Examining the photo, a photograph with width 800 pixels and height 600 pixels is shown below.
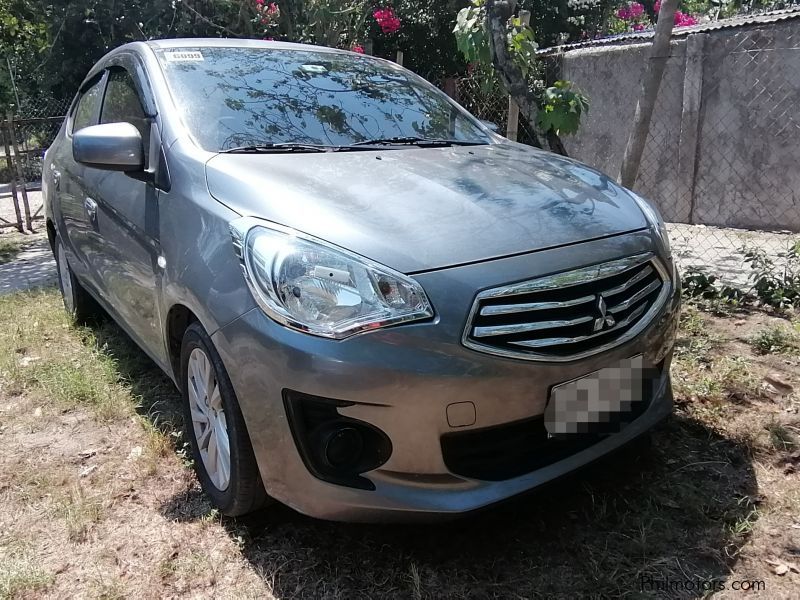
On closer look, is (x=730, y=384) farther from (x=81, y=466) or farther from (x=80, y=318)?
(x=80, y=318)

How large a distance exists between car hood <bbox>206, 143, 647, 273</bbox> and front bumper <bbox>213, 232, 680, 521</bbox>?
11cm

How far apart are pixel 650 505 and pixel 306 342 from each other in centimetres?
136

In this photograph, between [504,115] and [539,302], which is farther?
[504,115]

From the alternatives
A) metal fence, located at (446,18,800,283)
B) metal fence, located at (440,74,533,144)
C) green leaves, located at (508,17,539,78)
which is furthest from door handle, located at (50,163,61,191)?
metal fence, located at (440,74,533,144)

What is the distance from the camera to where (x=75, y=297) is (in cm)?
437

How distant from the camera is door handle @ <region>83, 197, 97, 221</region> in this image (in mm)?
3319

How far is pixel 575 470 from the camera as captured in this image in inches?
81.7

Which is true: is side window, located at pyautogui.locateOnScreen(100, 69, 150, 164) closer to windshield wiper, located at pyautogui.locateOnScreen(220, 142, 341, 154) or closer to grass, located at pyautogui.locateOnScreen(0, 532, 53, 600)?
windshield wiper, located at pyautogui.locateOnScreen(220, 142, 341, 154)

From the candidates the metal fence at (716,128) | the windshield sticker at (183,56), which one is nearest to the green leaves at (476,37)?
the metal fence at (716,128)

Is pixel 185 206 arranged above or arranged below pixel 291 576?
above

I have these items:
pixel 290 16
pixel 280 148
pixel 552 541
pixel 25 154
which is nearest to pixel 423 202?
pixel 280 148

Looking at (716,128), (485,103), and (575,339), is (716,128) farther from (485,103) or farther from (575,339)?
(575,339)

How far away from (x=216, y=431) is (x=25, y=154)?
9.50 metres

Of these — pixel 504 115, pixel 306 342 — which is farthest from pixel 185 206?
pixel 504 115
